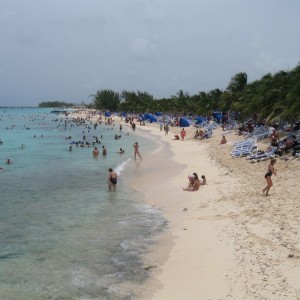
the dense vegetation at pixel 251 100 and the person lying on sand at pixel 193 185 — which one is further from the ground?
the dense vegetation at pixel 251 100

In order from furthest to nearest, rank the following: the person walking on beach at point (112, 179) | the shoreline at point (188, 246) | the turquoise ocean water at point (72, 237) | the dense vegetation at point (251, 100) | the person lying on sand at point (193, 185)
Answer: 1. the dense vegetation at point (251, 100)
2. the person walking on beach at point (112, 179)
3. the person lying on sand at point (193, 185)
4. the turquoise ocean water at point (72, 237)
5. the shoreline at point (188, 246)

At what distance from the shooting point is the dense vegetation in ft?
78.6

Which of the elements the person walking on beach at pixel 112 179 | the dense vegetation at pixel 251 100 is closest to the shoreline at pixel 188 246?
the person walking on beach at pixel 112 179

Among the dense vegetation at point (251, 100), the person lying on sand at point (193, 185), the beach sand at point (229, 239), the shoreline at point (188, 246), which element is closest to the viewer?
the beach sand at point (229, 239)

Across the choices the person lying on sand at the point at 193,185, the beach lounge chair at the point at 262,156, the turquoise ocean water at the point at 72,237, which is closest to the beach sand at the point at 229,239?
the person lying on sand at the point at 193,185

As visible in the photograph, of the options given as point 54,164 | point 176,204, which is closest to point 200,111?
point 54,164

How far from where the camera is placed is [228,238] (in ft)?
32.8

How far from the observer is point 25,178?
864 inches

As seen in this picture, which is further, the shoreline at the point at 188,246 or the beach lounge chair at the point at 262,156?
the beach lounge chair at the point at 262,156

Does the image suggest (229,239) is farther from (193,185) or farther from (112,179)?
(112,179)

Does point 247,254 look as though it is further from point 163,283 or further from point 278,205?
point 278,205

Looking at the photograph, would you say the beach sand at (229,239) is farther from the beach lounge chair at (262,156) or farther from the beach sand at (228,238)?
the beach lounge chair at (262,156)

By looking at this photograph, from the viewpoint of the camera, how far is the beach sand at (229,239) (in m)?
7.48

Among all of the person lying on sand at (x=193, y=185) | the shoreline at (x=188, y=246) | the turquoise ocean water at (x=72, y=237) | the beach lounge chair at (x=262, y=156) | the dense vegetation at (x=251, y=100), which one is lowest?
the turquoise ocean water at (x=72, y=237)
